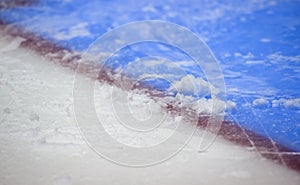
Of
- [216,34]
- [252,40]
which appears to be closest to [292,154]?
[252,40]

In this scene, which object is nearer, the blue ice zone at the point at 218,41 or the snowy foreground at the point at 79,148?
the blue ice zone at the point at 218,41

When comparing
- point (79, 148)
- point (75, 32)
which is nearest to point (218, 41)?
point (75, 32)

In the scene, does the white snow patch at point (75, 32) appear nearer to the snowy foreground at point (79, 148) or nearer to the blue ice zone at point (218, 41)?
the blue ice zone at point (218, 41)

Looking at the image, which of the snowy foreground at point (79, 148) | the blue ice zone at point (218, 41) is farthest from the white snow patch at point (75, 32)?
the snowy foreground at point (79, 148)

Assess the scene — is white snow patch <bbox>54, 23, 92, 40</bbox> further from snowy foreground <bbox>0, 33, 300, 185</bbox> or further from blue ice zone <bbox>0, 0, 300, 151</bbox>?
snowy foreground <bbox>0, 33, 300, 185</bbox>

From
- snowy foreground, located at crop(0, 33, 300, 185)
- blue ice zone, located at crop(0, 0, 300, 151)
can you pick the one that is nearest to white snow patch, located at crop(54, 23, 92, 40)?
blue ice zone, located at crop(0, 0, 300, 151)

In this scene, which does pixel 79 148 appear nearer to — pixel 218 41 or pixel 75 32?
pixel 75 32

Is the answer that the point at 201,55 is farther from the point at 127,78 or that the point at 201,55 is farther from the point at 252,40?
the point at 127,78
